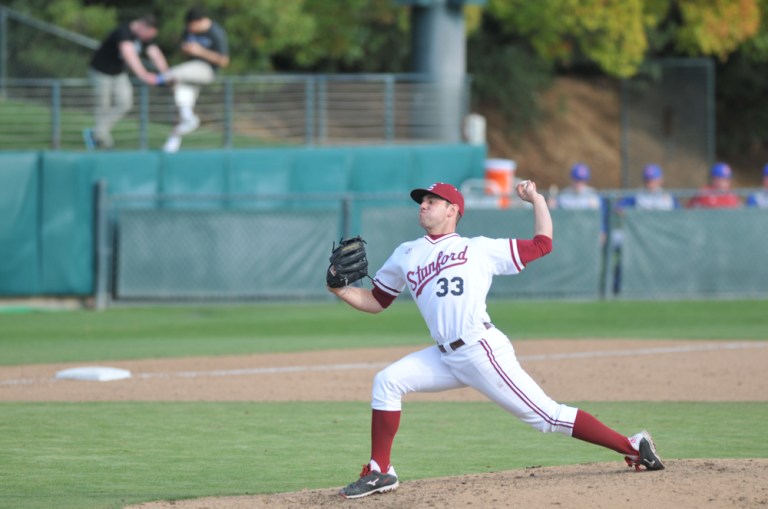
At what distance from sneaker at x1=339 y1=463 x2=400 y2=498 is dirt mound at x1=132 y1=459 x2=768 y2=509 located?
43 mm

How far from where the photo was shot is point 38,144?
1855 cm

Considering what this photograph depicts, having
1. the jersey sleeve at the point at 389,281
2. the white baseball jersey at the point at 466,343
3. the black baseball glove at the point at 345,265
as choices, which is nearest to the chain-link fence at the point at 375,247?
the jersey sleeve at the point at 389,281

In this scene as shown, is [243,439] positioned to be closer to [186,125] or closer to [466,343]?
[466,343]

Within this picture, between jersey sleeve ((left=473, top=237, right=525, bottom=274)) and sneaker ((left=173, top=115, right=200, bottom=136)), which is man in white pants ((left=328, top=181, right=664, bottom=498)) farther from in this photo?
sneaker ((left=173, top=115, right=200, bottom=136))

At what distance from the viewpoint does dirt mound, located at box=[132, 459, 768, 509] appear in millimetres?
6449

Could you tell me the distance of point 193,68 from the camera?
1902 centimetres

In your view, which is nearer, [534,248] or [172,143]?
[534,248]

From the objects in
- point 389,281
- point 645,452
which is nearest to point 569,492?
point 645,452

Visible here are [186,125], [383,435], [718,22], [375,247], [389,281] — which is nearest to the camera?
[383,435]

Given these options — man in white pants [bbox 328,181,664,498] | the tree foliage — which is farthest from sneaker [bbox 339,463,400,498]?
the tree foliage

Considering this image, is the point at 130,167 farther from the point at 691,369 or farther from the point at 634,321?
the point at 691,369

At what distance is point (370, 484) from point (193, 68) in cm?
1317

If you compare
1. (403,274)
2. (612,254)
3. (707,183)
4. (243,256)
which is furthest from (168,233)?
(707,183)

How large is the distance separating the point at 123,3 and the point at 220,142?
11.5 m
